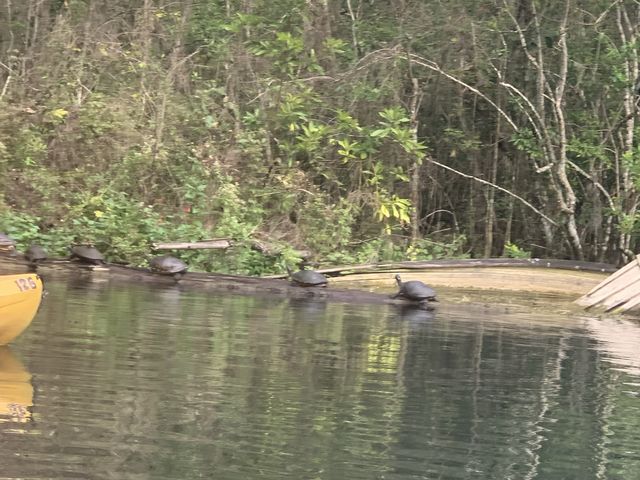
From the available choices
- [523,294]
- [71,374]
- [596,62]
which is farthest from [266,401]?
[596,62]

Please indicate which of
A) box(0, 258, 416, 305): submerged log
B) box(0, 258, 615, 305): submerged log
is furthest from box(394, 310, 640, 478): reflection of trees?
box(0, 258, 615, 305): submerged log

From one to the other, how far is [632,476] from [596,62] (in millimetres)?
13313

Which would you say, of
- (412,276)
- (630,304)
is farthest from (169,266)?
(630,304)

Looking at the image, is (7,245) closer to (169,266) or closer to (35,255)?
(35,255)

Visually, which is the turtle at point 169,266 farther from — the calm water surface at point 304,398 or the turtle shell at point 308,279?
the calm water surface at point 304,398

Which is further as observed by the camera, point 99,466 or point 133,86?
point 133,86

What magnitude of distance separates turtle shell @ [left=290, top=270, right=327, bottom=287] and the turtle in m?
1.77

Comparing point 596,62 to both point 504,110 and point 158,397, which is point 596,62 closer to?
point 504,110

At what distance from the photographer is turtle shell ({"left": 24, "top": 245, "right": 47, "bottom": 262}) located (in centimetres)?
1478

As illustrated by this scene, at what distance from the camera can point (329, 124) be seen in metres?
18.9

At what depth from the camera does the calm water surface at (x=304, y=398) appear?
5809 millimetres

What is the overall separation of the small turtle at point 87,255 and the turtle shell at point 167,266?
95cm

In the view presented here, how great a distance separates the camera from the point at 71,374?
7.70 m

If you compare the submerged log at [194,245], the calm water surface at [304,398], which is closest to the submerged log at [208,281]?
the submerged log at [194,245]
